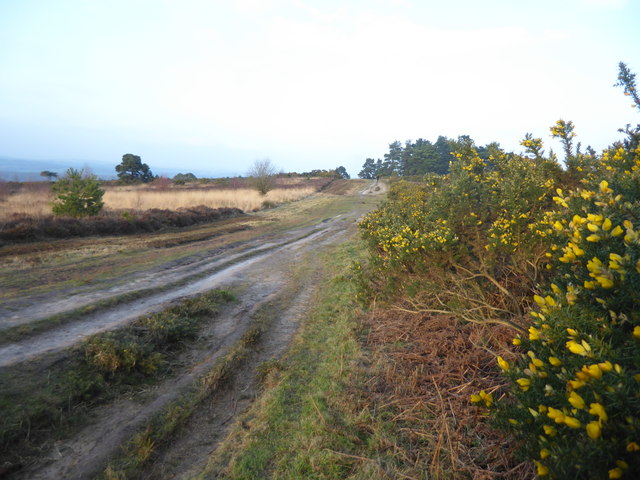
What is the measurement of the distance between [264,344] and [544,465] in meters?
4.15

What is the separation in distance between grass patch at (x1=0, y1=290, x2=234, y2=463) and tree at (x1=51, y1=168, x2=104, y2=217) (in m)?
12.3

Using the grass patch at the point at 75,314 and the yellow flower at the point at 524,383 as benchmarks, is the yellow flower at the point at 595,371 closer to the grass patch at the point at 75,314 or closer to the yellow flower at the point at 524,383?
the yellow flower at the point at 524,383

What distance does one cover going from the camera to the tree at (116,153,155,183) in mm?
44719

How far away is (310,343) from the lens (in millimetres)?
4938

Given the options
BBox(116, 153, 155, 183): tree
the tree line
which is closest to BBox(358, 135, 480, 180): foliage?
the tree line

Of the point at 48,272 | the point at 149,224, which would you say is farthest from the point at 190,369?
the point at 149,224

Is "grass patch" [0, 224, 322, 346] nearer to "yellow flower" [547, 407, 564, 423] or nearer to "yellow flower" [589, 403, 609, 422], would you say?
"yellow flower" [547, 407, 564, 423]

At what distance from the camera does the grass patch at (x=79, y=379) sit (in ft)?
9.86

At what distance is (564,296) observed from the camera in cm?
181

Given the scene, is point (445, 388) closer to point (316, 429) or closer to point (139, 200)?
point (316, 429)

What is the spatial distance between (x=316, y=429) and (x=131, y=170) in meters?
51.6

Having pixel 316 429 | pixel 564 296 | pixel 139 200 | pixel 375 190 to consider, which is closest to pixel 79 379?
pixel 316 429

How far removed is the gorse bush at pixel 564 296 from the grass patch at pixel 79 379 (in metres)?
3.61

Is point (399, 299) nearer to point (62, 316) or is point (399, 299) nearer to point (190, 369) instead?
point (190, 369)
